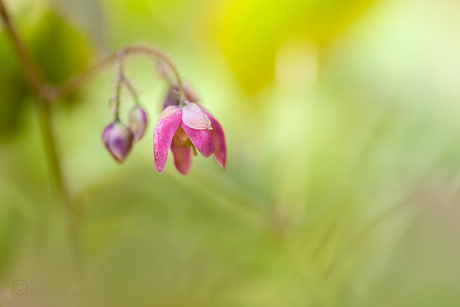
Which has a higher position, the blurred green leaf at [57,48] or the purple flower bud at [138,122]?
the blurred green leaf at [57,48]

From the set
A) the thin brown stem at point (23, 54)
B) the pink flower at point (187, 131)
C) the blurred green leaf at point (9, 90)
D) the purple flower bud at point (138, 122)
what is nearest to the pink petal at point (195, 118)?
the pink flower at point (187, 131)

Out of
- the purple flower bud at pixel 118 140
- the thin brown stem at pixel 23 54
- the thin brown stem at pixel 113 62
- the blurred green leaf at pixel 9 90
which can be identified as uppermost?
the blurred green leaf at pixel 9 90

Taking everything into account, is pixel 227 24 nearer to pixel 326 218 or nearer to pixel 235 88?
pixel 235 88

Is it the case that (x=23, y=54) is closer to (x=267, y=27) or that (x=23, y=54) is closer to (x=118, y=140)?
(x=118, y=140)

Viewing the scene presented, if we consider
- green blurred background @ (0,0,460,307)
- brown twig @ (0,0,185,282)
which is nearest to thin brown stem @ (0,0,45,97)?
brown twig @ (0,0,185,282)

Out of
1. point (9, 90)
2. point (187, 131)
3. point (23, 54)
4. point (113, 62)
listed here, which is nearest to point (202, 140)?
point (187, 131)

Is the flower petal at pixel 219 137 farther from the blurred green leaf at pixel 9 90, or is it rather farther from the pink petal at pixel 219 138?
the blurred green leaf at pixel 9 90
